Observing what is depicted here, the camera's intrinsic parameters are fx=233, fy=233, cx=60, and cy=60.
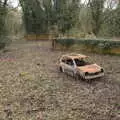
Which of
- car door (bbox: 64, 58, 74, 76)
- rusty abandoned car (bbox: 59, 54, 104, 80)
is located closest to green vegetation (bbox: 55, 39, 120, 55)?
rusty abandoned car (bbox: 59, 54, 104, 80)

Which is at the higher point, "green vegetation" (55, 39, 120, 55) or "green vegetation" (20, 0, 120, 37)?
"green vegetation" (20, 0, 120, 37)

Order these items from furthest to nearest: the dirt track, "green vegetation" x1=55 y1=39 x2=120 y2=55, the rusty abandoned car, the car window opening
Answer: "green vegetation" x1=55 y1=39 x2=120 y2=55 → the car window opening → the rusty abandoned car → the dirt track

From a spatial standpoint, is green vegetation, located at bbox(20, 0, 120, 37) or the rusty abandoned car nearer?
the rusty abandoned car

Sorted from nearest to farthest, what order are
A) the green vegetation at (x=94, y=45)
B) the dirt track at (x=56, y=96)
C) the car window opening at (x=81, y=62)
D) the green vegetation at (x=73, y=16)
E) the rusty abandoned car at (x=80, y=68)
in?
1. the dirt track at (x=56, y=96)
2. the rusty abandoned car at (x=80, y=68)
3. the car window opening at (x=81, y=62)
4. the green vegetation at (x=94, y=45)
5. the green vegetation at (x=73, y=16)

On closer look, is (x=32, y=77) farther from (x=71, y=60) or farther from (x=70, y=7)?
(x=70, y=7)

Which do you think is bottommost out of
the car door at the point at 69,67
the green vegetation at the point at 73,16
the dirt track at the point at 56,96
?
the dirt track at the point at 56,96

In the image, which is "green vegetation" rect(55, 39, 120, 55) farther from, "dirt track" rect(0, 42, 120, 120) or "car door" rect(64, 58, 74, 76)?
"car door" rect(64, 58, 74, 76)

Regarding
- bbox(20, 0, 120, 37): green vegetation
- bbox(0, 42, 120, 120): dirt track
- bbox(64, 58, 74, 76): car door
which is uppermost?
bbox(20, 0, 120, 37): green vegetation

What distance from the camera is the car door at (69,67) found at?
541 inches

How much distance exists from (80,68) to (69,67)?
1090 millimetres

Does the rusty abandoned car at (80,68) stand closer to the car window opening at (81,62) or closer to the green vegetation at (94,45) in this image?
the car window opening at (81,62)

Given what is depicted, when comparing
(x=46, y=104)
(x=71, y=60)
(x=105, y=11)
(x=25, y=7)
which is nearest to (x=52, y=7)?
(x=25, y=7)

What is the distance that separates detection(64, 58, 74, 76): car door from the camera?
45.1ft

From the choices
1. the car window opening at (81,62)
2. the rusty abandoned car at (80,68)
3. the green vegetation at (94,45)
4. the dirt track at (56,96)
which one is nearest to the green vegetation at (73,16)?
the green vegetation at (94,45)
